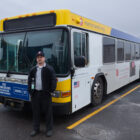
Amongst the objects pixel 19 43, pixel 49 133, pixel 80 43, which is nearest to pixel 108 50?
pixel 80 43

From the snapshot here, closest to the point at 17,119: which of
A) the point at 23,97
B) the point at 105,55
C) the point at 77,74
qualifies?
the point at 23,97

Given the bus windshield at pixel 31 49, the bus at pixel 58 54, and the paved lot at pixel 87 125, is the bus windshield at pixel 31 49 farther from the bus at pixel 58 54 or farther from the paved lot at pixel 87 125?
the paved lot at pixel 87 125

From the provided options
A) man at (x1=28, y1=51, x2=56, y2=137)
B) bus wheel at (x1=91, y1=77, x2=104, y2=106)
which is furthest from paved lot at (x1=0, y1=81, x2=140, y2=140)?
man at (x1=28, y1=51, x2=56, y2=137)

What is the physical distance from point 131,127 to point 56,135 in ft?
5.96

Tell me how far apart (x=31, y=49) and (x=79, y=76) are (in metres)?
1.35

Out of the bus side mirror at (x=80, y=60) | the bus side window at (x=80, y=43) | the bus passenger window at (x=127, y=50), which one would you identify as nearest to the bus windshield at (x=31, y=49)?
the bus side mirror at (x=80, y=60)

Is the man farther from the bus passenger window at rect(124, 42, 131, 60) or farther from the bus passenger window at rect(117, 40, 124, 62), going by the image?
the bus passenger window at rect(124, 42, 131, 60)

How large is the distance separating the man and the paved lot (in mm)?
390

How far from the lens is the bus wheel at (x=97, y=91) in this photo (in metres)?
5.17

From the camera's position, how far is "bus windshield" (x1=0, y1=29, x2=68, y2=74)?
153 inches

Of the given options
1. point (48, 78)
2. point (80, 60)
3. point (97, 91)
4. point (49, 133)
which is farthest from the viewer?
point (97, 91)

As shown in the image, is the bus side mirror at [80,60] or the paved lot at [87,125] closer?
the paved lot at [87,125]

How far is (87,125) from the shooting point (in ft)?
14.0

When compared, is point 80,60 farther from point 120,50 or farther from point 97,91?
point 120,50
